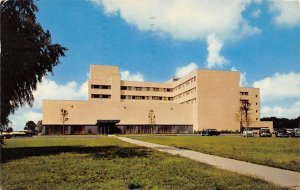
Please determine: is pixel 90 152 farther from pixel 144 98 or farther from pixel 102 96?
pixel 144 98

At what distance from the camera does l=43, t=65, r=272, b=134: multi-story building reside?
83062 mm

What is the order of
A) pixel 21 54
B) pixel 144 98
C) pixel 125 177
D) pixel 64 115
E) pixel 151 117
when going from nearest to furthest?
pixel 125 177 < pixel 21 54 < pixel 64 115 < pixel 151 117 < pixel 144 98

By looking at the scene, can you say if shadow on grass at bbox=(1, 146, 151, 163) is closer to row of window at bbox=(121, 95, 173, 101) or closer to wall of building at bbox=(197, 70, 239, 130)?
wall of building at bbox=(197, 70, 239, 130)

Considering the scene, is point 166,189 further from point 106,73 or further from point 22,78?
point 106,73

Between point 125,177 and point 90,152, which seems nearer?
point 125,177

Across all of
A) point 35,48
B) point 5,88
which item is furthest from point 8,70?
point 35,48

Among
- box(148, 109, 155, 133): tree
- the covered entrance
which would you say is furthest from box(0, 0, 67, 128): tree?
box(148, 109, 155, 133): tree

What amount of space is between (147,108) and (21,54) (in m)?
72.2

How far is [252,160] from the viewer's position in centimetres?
1549

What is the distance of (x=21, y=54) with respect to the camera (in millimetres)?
18625

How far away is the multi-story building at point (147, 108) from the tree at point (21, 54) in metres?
59.6

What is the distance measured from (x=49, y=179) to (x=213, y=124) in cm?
8391

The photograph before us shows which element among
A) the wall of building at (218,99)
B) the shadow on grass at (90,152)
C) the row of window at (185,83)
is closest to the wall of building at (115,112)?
the wall of building at (218,99)

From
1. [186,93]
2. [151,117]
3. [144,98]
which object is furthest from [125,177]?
[144,98]
